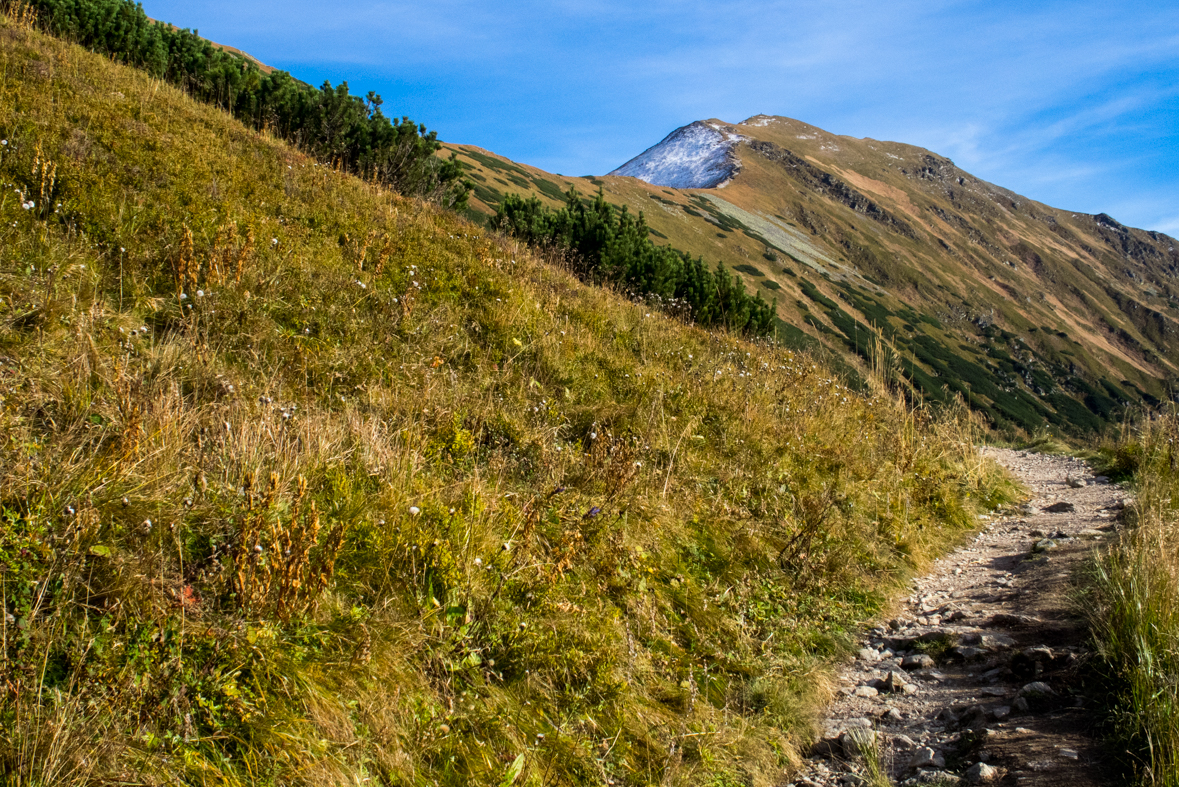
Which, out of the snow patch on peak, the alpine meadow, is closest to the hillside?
the snow patch on peak

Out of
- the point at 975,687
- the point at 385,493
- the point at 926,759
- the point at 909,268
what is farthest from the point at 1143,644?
the point at 909,268

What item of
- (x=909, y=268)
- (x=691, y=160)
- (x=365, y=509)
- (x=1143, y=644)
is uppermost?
(x=691, y=160)

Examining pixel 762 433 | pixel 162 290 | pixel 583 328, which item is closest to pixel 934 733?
pixel 762 433

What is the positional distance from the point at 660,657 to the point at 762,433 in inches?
128

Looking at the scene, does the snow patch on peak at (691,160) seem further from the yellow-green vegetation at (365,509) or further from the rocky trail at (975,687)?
the rocky trail at (975,687)

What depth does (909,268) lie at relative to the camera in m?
119

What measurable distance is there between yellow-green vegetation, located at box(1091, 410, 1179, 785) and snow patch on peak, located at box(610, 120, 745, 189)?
12772cm

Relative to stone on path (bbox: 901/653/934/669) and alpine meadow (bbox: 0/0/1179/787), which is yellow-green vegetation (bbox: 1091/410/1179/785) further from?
stone on path (bbox: 901/653/934/669)

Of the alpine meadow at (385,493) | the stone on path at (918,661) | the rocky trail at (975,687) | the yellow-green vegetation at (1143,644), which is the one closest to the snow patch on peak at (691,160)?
the alpine meadow at (385,493)

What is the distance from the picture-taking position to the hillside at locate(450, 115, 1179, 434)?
2859 inches

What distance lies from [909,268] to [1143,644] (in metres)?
132

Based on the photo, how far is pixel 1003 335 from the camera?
362 ft

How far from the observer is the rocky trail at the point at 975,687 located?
2.67 metres

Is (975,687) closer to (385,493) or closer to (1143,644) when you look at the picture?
(1143,644)
